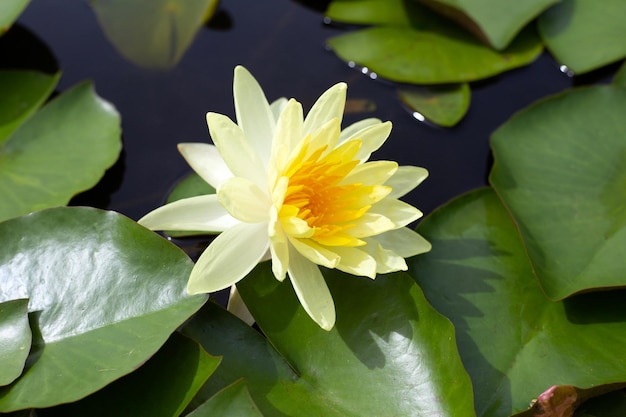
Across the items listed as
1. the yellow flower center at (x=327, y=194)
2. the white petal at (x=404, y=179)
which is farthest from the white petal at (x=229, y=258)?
the white petal at (x=404, y=179)

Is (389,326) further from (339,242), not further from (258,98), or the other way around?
(258,98)

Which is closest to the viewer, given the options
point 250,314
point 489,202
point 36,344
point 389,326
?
point 36,344

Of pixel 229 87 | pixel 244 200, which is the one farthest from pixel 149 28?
pixel 244 200

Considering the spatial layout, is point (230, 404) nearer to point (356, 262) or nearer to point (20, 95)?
point (356, 262)

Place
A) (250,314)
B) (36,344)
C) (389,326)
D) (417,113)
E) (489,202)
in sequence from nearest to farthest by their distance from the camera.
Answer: (36,344), (389,326), (250,314), (489,202), (417,113)

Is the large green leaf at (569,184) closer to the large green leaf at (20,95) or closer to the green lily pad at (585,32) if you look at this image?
the green lily pad at (585,32)

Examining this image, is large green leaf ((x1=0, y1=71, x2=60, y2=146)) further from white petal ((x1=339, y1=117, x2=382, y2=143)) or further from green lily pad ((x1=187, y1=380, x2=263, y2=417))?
green lily pad ((x1=187, y1=380, x2=263, y2=417))

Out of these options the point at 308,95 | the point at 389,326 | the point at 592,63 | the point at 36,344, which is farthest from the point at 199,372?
the point at 592,63

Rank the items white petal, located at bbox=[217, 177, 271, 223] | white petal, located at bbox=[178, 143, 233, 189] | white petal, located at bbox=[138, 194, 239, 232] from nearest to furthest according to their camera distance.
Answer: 1. white petal, located at bbox=[217, 177, 271, 223]
2. white petal, located at bbox=[138, 194, 239, 232]
3. white petal, located at bbox=[178, 143, 233, 189]

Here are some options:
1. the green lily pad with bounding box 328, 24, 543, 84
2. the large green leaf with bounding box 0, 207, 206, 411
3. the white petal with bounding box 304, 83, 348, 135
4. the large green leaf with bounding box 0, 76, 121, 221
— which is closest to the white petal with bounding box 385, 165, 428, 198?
the white petal with bounding box 304, 83, 348, 135
